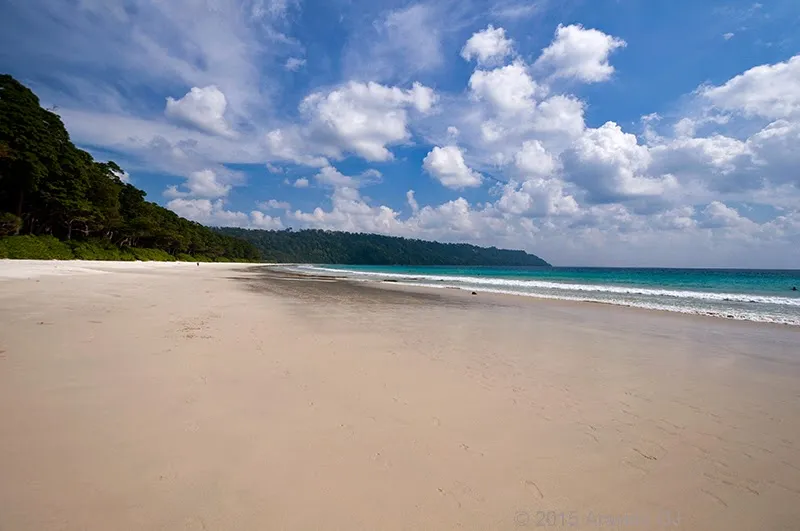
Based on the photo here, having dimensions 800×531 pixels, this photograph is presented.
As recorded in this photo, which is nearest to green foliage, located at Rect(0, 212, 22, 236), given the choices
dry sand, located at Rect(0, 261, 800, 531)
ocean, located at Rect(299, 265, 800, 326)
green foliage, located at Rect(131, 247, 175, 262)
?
green foliage, located at Rect(131, 247, 175, 262)

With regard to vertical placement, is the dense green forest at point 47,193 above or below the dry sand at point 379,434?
above

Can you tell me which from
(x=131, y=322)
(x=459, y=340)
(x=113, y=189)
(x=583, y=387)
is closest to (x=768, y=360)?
(x=583, y=387)

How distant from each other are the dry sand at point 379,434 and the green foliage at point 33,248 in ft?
117

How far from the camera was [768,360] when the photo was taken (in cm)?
797

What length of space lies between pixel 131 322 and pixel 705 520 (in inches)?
446

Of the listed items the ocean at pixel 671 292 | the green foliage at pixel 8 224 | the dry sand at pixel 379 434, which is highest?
the green foliage at pixel 8 224

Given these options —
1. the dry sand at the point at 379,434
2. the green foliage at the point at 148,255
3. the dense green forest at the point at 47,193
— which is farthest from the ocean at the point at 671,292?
the green foliage at the point at 148,255

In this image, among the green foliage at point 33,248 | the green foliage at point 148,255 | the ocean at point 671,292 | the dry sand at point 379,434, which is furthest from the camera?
the green foliage at point 148,255

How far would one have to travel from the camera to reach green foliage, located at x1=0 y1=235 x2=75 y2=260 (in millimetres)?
31719

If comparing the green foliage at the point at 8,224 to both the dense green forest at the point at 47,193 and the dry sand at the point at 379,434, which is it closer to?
the dense green forest at the point at 47,193

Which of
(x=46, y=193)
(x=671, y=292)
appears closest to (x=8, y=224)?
(x=46, y=193)

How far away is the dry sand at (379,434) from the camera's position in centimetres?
264

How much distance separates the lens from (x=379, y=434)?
3.81 metres

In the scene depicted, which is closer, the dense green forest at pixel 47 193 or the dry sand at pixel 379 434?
the dry sand at pixel 379 434
